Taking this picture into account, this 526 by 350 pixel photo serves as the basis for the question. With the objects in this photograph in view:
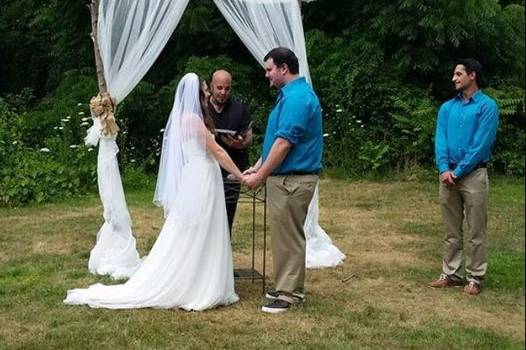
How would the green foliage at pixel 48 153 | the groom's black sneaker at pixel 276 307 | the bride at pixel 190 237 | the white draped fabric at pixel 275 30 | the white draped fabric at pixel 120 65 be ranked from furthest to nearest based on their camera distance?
the green foliage at pixel 48 153
the white draped fabric at pixel 275 30
the white draped fabric at pixel 120 65
the bride at pixel 190 237
the groom's black sneaker at pixel 276 307

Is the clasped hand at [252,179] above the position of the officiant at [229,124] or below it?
below

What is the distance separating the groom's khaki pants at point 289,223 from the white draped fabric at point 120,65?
155 cm

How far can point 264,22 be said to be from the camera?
6426 millimetres

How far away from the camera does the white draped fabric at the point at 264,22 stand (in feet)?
21.1

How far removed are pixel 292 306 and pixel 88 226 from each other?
3609 millimetres

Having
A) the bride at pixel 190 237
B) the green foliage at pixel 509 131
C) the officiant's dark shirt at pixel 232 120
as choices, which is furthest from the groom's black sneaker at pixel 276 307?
the green foliage at pixel 509 131

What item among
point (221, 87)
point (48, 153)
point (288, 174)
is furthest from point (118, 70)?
point (48, 153)

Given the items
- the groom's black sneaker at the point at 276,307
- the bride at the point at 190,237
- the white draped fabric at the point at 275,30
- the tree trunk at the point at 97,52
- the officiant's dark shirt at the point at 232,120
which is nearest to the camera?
the groom's black sneaker at the point at 276,307

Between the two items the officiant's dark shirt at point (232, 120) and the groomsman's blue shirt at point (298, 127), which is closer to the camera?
the groomsman's blue shirt at point (298, 127)

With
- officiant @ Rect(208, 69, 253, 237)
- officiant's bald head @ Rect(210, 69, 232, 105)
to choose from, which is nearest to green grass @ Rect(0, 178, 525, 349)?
officiant @ Rect(208, 69, 253, 237)

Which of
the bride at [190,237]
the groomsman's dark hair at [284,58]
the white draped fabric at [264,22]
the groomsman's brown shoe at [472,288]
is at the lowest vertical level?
the groomsman's brown shoe at [472,288]

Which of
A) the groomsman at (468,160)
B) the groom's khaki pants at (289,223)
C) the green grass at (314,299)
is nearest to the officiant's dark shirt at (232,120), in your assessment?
the groom's khaki pants at (289,223)

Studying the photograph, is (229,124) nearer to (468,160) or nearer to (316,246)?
(316,246)

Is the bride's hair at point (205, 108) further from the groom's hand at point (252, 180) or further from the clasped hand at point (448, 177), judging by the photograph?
the clasped hand at point (448, 177)
